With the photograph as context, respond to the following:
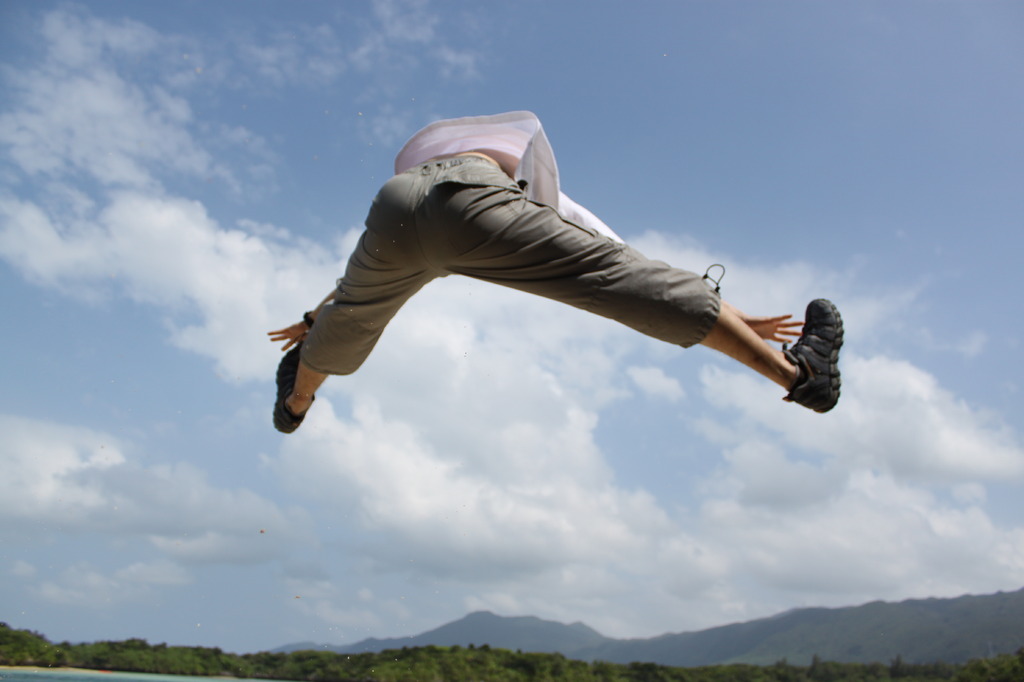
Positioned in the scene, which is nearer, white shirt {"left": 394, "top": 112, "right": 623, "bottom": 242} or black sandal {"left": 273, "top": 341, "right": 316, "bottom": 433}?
white shirt {"left": 394, "top": 112, "right": 623, "bottom": 242}

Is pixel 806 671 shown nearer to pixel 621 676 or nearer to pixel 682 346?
pixel 621 676

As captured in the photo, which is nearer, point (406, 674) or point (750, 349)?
point (750, 349)

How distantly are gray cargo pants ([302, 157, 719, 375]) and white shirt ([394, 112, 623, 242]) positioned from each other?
349 mm

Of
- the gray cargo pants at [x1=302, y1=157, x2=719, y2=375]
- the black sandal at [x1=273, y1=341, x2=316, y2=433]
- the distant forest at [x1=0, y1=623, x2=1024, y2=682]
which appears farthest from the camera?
the distant forest at [x1=0, y1=623, x2=1024, y2=682]

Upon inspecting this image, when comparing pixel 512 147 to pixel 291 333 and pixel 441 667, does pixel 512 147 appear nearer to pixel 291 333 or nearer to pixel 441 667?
pixel 291 333

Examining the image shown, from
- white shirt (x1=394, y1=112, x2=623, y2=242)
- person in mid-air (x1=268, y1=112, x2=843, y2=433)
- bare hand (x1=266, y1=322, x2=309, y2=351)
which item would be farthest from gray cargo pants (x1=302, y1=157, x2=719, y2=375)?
bare hand (x1=266, y1=322, x2=309, y2=351)

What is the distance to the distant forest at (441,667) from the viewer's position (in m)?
26.6

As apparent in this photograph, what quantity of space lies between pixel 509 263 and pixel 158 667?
32.7 meters

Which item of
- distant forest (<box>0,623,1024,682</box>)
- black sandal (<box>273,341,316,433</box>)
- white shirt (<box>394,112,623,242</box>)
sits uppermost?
white shirt (<box>394,112,623,242</box>)

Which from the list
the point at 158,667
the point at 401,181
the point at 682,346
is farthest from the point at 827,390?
the point at 158,667

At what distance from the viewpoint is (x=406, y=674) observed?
37.9 m

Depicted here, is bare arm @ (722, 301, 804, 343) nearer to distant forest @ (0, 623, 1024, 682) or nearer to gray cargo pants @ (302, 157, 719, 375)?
gray cargo pants @ (302, 157, 719, 375)

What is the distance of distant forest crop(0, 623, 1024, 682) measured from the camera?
26.6 metres

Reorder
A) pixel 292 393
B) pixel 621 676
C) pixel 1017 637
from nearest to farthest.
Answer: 1. pixel 292 393
2. pixel 621 676
3. pixel 1017 637
